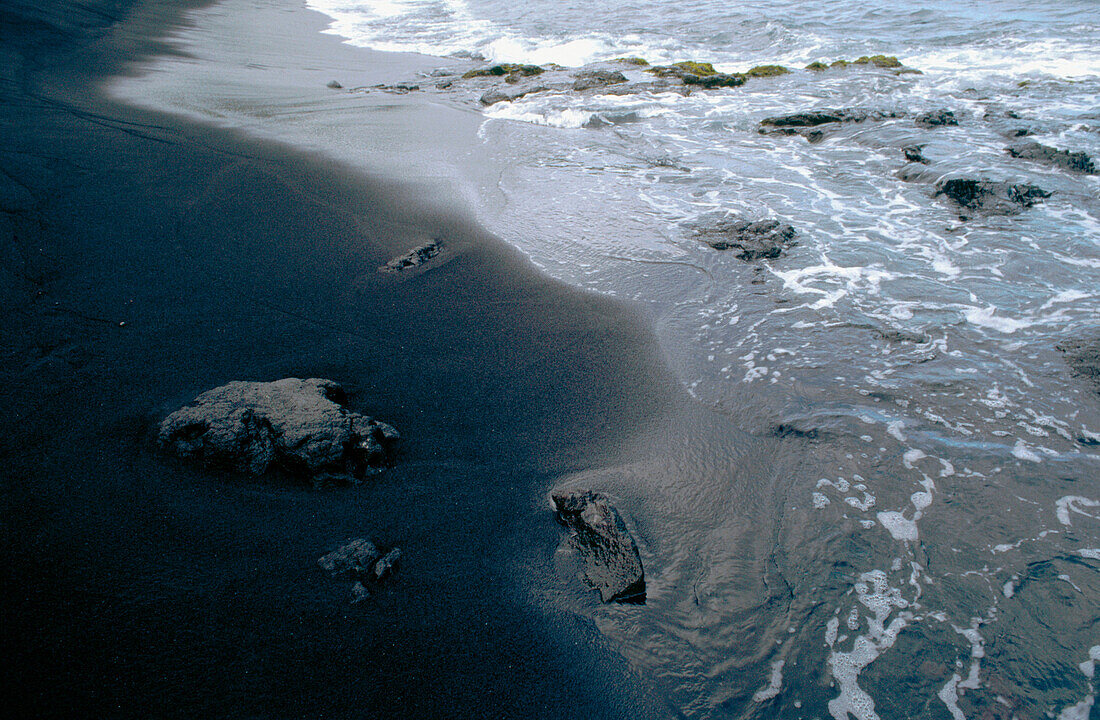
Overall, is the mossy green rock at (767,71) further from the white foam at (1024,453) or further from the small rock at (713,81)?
the white foam at (1024,453)

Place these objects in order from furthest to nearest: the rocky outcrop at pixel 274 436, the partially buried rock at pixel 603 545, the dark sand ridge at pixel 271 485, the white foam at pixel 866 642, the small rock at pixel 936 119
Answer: the small rock at pixel 936 119
the rocky outcrop at pixel 274 436
the partially buried rock at pixel 603 545
the white foam at pixel 866 642
the dark sand ridge at pixel 271 485

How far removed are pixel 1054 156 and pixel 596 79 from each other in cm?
841

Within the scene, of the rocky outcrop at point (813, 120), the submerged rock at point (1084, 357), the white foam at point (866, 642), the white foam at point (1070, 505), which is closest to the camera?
the white foam at point (866, 642)

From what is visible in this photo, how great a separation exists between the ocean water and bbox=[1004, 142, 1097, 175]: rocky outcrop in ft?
0.68

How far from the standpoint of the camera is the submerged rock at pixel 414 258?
476 cm

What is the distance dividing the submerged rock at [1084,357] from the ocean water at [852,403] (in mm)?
100

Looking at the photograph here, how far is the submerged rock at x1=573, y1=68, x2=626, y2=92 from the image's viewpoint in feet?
38.3

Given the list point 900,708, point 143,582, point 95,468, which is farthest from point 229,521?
point 900,708

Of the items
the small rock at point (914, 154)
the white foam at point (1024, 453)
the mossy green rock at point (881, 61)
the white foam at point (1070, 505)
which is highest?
the mossy green rock at point (881, 61)

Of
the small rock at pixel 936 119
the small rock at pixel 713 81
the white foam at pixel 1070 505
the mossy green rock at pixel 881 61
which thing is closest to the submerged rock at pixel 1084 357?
the white foam at pixel 1070 505

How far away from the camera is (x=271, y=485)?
2.79 m

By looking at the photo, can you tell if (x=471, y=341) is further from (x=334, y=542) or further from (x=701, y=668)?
(x=701, y=668)

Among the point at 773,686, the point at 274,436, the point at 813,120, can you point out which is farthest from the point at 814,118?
the point at 274,436

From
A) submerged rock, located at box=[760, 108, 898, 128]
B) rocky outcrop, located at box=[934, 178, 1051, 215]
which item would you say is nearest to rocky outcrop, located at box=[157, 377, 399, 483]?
rocky outcrop, located at box=[934, 178, 1051, 215]
